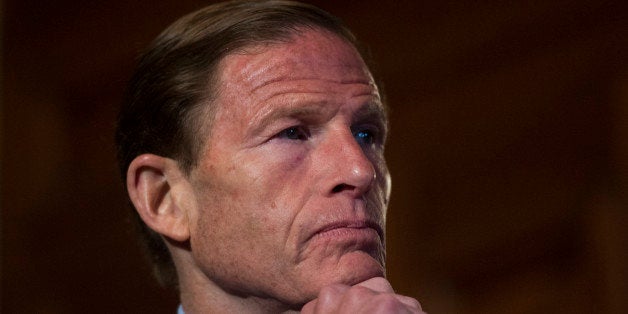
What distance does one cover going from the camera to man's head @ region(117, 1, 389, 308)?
83.0 inches

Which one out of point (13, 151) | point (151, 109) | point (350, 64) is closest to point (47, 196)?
point (13, 151)

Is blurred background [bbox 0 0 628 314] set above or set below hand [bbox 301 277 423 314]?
below

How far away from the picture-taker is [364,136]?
2.33m

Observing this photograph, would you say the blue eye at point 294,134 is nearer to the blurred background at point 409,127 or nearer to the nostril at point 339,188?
the nostril at point 339,188

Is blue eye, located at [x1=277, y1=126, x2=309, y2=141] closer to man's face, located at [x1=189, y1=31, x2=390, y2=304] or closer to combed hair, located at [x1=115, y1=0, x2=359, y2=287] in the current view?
man's face, located at [x1=189, y1=31, x2=390, y2=304]

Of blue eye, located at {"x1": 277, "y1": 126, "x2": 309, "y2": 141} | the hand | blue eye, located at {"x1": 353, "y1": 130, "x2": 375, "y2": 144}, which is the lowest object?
the hand

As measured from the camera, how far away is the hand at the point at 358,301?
6.07ft

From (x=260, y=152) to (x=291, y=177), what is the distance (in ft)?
0.29

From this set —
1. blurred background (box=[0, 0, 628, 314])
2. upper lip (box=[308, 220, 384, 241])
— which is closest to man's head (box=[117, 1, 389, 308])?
upper lip (box=[308, 220, 384, 241])

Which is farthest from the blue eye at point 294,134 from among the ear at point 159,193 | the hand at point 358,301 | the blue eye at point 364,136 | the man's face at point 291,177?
the hand at point 358,301

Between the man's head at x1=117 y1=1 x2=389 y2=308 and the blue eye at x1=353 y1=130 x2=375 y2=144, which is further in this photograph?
the blue eye at x1=353 y1=130 x2=375 y2=144

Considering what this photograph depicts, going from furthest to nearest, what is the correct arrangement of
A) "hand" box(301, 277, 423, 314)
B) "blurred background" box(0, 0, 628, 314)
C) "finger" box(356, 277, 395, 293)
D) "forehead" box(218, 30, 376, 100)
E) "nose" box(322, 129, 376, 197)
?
"blurred background" box(0, 0, 628, 314) < "forehead" box(218, 30, 376, 100) < "nose" box(322, 129, 376, 197) < "finger" box(356, 277, 395, 293) < "hand" box(301, 277, 423, 314)

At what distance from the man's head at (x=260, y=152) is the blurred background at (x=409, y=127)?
1655 mm

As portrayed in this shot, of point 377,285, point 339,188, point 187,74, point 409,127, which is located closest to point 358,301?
point 377,285
